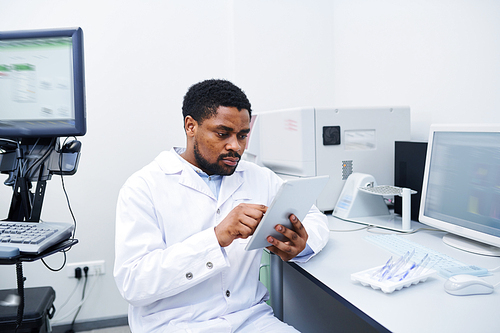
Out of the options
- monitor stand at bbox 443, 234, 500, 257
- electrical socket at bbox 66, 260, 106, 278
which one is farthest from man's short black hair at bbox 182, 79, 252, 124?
electrical socket at bbox 66, 260, 106, 278

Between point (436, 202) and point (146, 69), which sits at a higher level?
point (146, 69)

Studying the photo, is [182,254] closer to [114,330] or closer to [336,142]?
[336,142]

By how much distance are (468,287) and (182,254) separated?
69 centimetres

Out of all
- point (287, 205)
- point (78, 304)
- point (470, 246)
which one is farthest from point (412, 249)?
point (78, 304)

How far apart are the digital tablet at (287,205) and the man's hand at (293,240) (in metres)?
0.01

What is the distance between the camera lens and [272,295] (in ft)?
4.90

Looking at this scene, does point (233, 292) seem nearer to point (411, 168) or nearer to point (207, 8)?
point (411, 168)

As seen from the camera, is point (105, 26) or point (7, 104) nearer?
point (7, 104)

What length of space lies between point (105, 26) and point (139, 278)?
1.74 metres

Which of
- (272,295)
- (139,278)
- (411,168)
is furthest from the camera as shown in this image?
(411,168)

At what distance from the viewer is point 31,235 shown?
103 cm

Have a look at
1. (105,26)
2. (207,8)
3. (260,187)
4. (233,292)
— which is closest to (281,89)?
(207,8)

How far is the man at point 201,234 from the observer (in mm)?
1004

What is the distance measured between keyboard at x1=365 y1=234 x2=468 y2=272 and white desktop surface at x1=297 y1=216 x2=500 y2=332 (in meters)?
0.03
